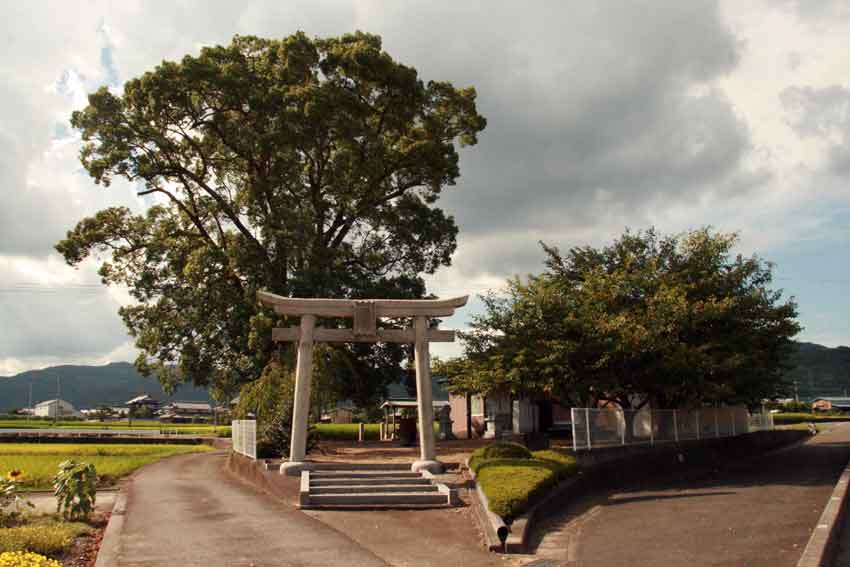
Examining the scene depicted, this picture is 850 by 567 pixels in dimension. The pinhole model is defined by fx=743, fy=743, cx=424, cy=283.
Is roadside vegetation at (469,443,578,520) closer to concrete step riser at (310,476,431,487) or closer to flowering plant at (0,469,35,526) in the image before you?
concrete step riser at (310,476,431,487)

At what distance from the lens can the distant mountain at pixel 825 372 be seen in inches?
6919

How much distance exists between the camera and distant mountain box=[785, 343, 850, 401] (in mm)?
175750

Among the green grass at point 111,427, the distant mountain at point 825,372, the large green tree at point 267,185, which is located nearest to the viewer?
the large green tree at point 267,185

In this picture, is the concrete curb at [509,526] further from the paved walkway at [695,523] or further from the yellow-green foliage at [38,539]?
the yellow-green foliage at [38,539]

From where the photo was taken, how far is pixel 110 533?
12.0 meters

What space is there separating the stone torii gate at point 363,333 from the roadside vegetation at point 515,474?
150cm

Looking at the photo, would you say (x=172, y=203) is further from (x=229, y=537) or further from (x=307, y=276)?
(x=229, y=537)

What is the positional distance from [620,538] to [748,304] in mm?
14751

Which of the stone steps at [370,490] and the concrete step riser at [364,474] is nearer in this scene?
the stone steps at [370,490]

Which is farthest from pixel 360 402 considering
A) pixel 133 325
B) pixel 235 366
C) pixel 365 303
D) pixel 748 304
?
pixel 748 304

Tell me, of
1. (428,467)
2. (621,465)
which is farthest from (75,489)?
(621,465)

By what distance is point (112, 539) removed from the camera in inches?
452

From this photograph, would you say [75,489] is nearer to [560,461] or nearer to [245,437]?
[245,437]

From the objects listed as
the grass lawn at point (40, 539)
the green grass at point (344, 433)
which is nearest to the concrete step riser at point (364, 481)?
Answer: the grass lawn at point (40, 539)
